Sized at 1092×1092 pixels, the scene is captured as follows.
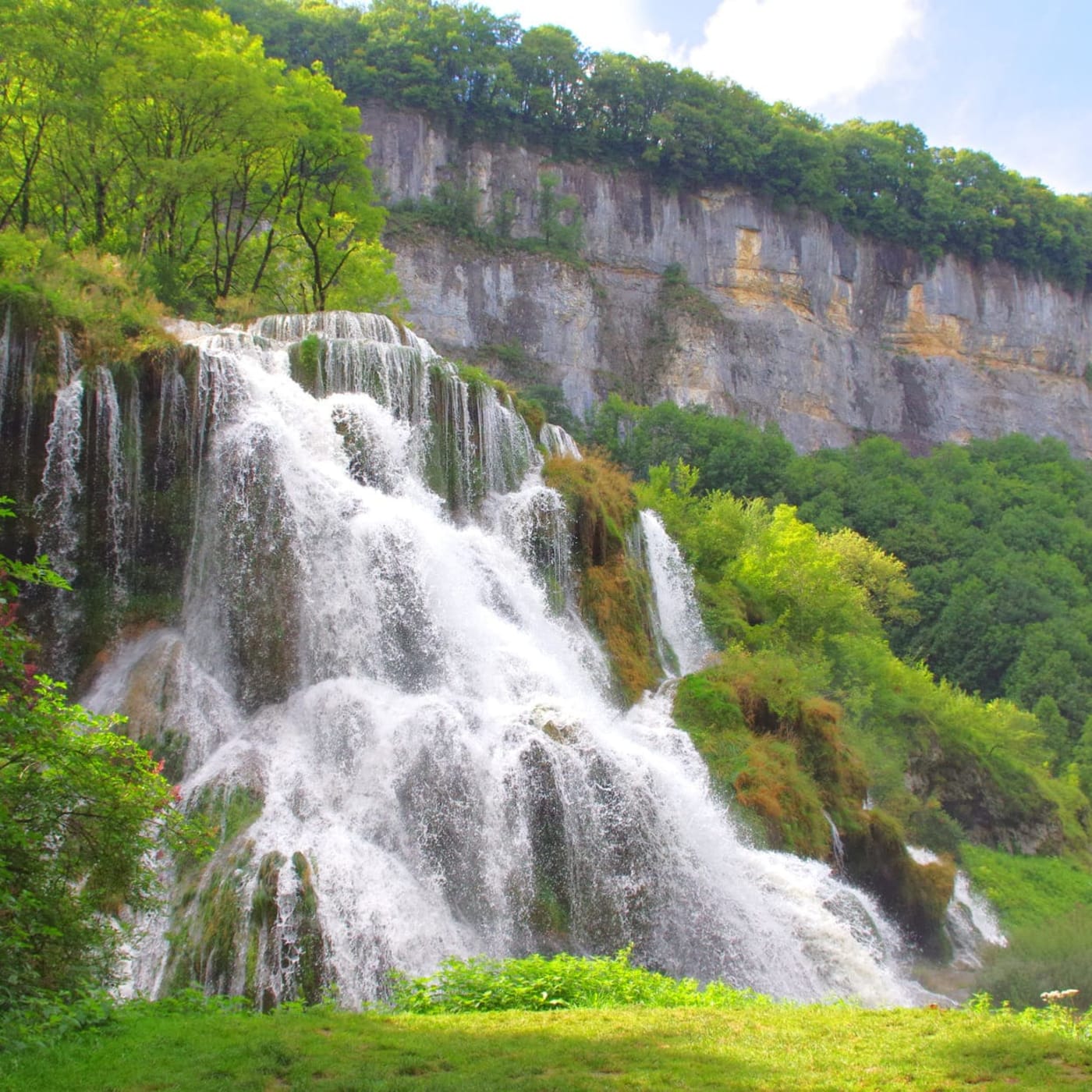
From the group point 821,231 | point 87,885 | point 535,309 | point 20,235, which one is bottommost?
point 87,885

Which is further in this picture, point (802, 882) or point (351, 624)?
point (351, 624)

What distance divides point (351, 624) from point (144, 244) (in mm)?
12199

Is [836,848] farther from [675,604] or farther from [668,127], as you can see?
[668,127]

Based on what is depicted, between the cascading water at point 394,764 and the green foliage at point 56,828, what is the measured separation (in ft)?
11.4

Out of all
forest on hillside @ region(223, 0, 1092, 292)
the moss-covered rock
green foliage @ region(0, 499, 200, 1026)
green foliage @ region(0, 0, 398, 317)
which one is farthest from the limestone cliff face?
green foliage @ region(0, 499, 200, 1026)

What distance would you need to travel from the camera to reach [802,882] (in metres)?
13.6

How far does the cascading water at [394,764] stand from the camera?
1081 centimetres

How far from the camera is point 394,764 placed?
41.5ft

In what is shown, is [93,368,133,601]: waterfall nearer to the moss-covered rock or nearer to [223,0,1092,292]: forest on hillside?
the moss-covered rock

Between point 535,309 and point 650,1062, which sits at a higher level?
point 535,309

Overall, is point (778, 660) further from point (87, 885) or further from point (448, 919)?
point (87, 885)

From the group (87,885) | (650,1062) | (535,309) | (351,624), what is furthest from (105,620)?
(535,309)

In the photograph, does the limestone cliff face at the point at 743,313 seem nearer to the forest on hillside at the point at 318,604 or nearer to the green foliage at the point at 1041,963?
the forest on hillside at the point at 318,604

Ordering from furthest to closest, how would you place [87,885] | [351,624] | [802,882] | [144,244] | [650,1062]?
1. [144,244]
2. [351,624]
3. [802,882]
4. [87,885]
5. [650,1062]
